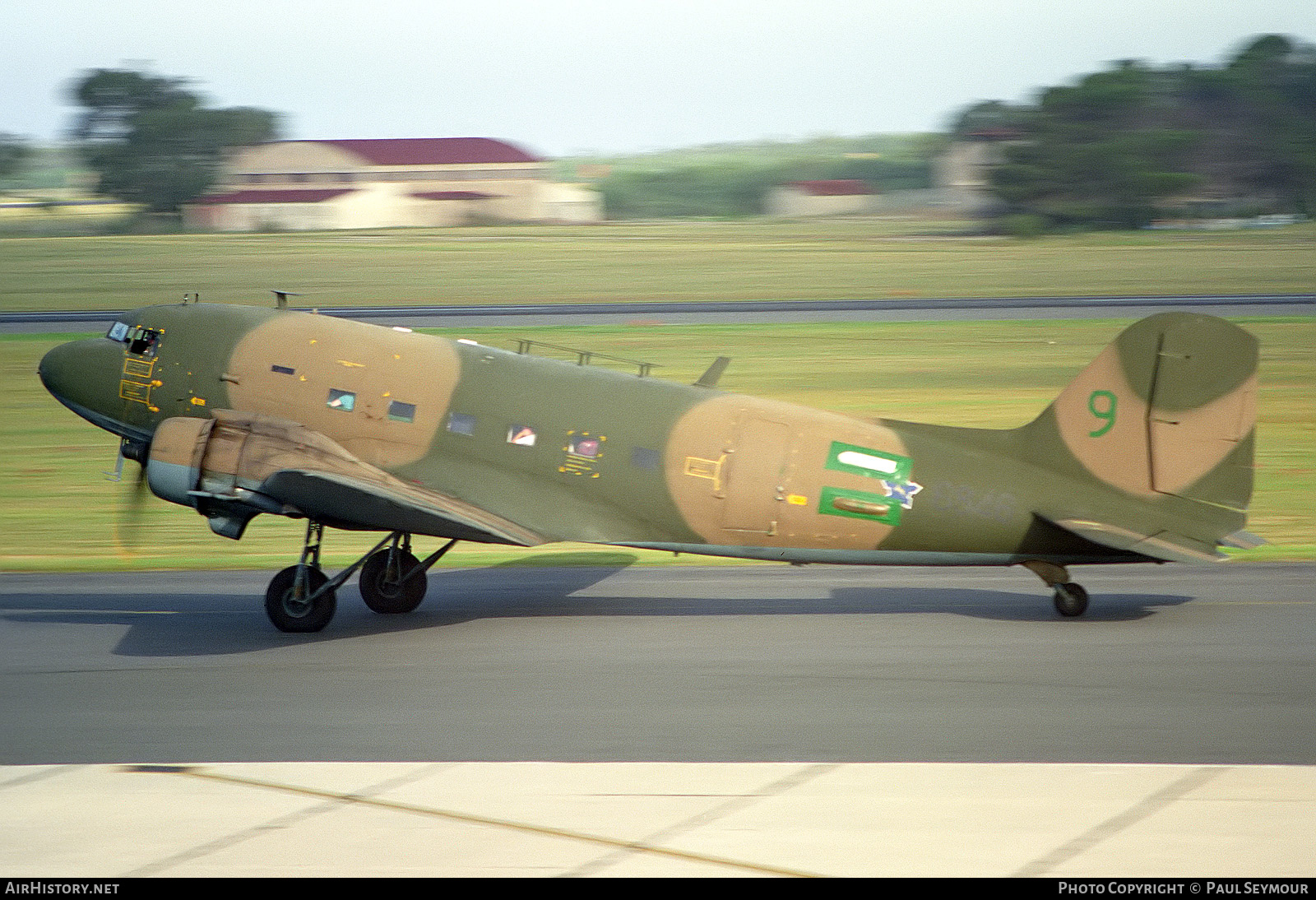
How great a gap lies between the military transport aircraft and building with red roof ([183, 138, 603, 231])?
60.2 m

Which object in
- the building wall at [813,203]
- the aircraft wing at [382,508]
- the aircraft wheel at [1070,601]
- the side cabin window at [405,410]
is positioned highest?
the building wall at [813,203]

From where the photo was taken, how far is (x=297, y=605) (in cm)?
1556

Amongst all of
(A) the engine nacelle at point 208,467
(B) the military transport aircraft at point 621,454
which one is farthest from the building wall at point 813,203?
(A) the engine nacelle at point 208,467

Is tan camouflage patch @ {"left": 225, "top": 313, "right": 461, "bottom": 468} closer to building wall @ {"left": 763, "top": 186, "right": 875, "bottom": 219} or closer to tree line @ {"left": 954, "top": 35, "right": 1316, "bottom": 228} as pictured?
tree line @ {"left": 954, "top": 35, "right": 1316, "bottom": 228}

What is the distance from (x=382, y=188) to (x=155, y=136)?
12988 mm

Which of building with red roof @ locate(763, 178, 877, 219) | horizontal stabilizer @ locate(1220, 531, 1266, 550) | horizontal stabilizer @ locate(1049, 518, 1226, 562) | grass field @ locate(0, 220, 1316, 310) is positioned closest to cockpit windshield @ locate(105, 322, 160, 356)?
horizontal stabilizer @ locate(1049, 518, 1226, 562)

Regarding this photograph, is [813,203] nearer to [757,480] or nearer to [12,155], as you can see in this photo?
[12,155]

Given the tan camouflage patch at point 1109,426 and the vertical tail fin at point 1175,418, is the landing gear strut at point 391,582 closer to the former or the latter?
the vertical tail fin at point 1175,418

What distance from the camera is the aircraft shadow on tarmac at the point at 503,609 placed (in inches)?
612

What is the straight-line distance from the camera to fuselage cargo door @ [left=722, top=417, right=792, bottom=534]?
15.3 meters

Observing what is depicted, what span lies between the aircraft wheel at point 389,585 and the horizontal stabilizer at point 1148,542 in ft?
26.1

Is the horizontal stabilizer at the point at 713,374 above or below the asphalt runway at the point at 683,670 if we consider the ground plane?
above

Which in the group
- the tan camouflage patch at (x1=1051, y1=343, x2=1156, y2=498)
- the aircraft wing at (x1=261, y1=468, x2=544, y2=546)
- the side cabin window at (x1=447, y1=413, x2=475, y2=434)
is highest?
the tan camouflage patch at (x1=1051, y1=343, x2=1156, y2=498)

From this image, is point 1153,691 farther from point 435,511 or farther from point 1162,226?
point 1162,226
